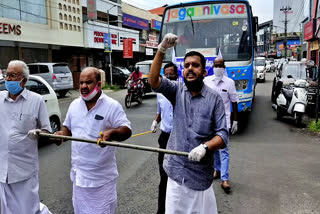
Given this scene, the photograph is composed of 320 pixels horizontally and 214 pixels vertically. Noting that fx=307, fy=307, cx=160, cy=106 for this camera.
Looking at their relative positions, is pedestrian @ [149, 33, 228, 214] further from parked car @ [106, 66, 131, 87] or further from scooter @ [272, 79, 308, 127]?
parked car @ [106, 66, 131, 87]

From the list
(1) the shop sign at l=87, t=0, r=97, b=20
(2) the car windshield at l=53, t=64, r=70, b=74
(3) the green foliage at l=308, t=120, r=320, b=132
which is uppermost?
(1) the shop sign at l=87, t=0, r=97, b=20

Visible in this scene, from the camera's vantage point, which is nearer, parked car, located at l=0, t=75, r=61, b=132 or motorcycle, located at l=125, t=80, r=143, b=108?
parked car, located at l=0, t=75, r=61, b=132

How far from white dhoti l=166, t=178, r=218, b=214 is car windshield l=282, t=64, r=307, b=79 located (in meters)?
10.1

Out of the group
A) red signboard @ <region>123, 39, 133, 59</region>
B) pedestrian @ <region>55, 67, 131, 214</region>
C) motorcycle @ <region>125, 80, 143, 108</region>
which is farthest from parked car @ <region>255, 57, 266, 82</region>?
pedestrian @ <region>55, 67, 131, 214</region>

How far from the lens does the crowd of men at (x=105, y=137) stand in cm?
236

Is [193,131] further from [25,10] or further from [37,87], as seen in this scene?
[25,10]

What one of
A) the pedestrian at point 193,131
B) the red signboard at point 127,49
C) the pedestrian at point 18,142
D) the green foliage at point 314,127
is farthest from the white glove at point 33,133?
the red signboard at point 127,49

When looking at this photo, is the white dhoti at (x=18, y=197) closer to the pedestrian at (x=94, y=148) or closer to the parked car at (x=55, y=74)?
the pedestrian at (x=94, y=148)

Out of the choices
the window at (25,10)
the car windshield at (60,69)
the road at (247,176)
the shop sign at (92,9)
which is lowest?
the road at (247,176)

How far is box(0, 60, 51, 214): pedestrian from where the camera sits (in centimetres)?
286

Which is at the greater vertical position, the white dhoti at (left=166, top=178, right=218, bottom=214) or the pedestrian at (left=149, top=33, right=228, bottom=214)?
the pedestrian at (left=149, top=33, right=228, bottom=214)

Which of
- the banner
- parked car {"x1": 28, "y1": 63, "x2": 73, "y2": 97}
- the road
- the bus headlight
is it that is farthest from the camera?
the banner

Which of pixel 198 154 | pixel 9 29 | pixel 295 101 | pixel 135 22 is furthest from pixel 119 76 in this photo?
pixel 198 154

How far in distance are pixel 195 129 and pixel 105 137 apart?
0.73 m
